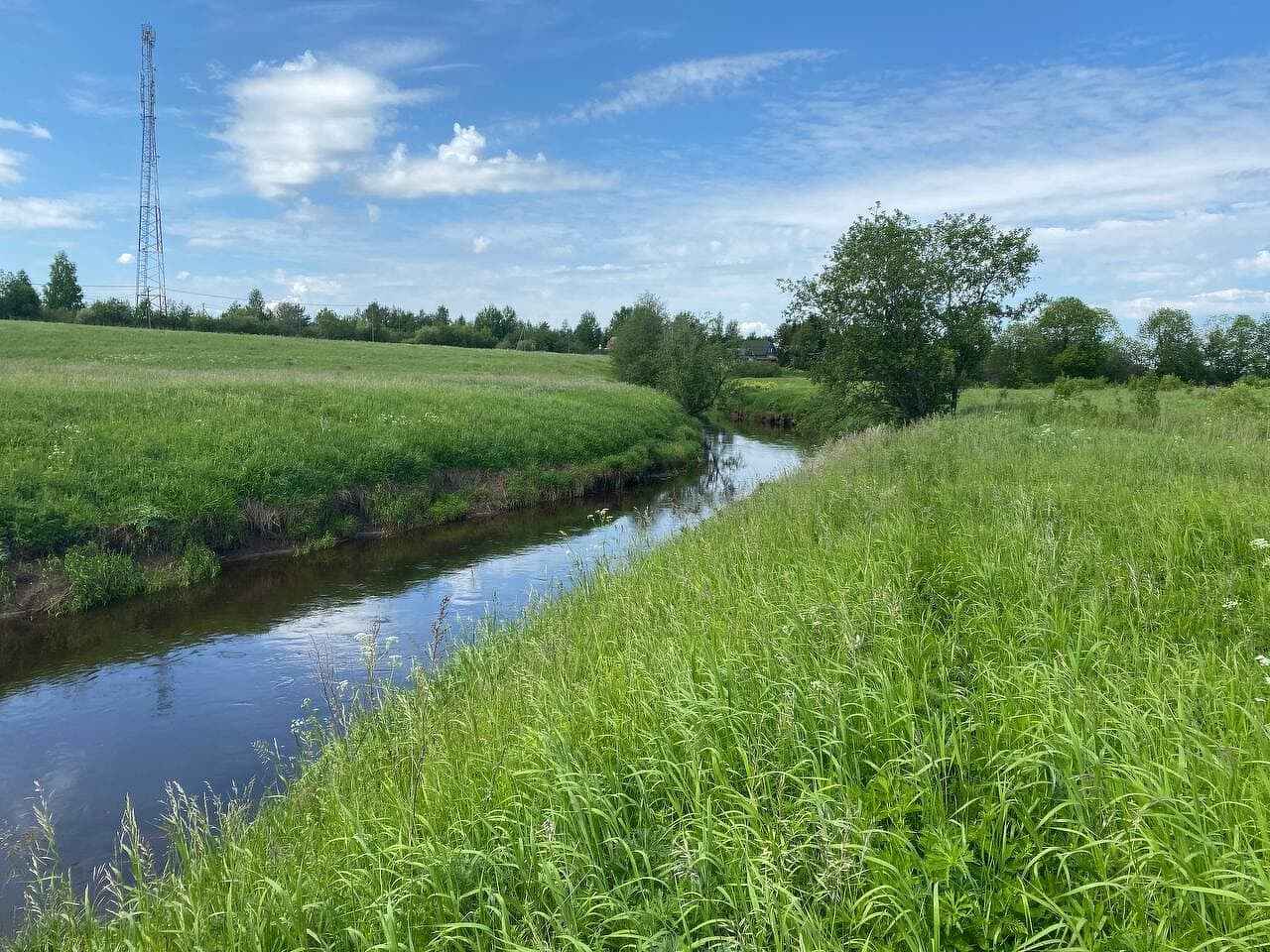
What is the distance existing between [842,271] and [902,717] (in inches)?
1036

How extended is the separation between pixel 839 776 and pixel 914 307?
26.2 m

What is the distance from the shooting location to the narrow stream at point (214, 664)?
684cm

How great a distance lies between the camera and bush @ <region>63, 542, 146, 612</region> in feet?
40.4

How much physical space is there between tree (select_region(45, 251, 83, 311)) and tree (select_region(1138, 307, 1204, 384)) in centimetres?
12253

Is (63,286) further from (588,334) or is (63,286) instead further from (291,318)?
(588,334)

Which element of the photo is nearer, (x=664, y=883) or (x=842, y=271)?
(x=664, y=883)

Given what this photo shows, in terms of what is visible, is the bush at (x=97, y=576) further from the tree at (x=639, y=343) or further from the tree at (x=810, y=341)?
the tree at (x=639, y=343)

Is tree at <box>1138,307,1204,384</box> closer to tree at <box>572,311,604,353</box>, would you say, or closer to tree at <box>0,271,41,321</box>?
tree at <box>572,311,604,353</box>

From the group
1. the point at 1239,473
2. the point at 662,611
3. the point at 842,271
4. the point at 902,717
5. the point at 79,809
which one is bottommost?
the point at 79,809

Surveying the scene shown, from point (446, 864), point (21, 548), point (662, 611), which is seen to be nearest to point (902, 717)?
point (446, 864)

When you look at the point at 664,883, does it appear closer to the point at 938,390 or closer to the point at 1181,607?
the point at 1181,607

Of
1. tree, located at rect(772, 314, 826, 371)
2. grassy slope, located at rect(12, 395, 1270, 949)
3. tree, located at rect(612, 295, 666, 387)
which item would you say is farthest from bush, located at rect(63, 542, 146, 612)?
tree, located at rect(612, 295, 666, 387)

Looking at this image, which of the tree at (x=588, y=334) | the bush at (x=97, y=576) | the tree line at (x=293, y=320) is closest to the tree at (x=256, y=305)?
the tree line at (x=293, y=320)

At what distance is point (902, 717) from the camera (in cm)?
366
